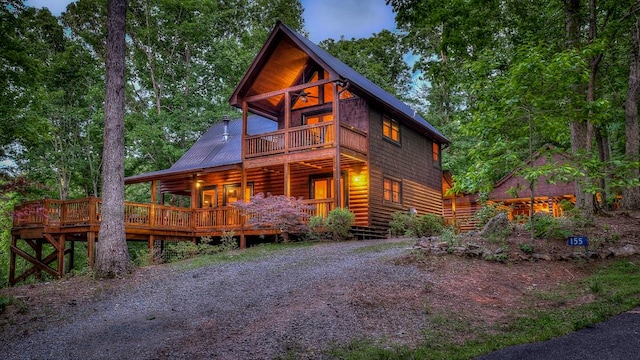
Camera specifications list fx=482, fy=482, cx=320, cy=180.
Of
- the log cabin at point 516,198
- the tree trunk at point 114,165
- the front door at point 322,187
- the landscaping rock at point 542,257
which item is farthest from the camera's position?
the log cabin at point 516,198

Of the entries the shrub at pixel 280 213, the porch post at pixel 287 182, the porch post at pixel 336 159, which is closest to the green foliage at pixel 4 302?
the shrub at pixel 280 213

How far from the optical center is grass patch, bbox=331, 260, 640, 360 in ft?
19.9

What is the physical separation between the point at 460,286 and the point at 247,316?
13.2 ft

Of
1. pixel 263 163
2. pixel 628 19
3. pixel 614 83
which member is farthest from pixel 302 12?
pixel 628 19

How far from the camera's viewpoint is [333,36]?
4394 centimetres

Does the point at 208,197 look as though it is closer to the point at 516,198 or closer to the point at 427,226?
the point at 427,226

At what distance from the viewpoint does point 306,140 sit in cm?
1947

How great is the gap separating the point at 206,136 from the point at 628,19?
20651 mm

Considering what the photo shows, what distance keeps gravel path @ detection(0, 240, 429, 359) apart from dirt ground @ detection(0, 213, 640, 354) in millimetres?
191

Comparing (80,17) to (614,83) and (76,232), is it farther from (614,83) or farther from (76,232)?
(614,83)

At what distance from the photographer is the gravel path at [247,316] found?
6.57 metres

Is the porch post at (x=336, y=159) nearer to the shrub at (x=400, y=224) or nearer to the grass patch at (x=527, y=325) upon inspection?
the shrub at (x=400, y=224)

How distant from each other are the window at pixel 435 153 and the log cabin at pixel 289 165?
62.3 inches

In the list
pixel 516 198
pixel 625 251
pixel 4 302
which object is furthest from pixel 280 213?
pixel 516 198
